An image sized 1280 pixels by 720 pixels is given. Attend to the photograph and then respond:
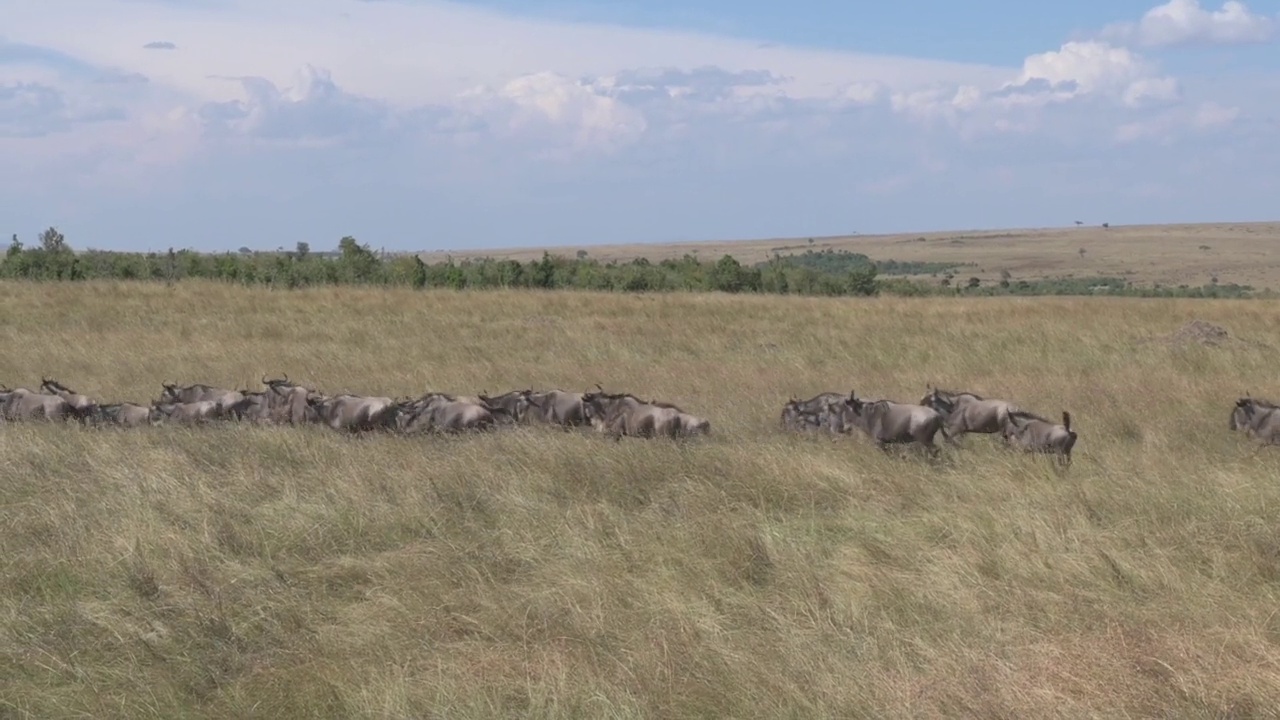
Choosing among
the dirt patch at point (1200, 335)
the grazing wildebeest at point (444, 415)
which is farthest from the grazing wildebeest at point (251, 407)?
the dirt patch at point (1200, 335)

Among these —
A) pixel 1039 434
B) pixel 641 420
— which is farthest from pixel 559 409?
pixel 1039 434

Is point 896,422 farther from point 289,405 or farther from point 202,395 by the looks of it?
point 202,395

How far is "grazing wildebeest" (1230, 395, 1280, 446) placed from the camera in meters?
10.4

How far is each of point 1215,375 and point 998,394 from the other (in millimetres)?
3750

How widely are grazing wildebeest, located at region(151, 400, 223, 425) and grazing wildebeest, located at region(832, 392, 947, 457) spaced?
6.30m

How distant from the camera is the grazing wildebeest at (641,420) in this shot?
34.2ft

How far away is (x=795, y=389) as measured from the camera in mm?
14852

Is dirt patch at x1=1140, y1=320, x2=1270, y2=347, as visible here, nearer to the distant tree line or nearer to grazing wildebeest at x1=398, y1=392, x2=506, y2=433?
grazing wildebeest at x1=398, y1=392, x2=506, y2=433

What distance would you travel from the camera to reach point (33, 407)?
1203 centimetres

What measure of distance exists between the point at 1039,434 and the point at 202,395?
27.5 feet

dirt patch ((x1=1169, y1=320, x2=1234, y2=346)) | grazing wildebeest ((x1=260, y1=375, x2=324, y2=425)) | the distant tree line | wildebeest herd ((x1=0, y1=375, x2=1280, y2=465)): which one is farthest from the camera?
the distant tree line

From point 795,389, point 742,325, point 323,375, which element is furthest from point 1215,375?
point 323,375

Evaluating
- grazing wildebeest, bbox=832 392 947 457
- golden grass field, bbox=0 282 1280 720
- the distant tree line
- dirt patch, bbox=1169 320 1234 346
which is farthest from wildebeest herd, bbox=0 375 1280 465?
the distant tree line

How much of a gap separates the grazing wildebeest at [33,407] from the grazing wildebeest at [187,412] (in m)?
0.95
